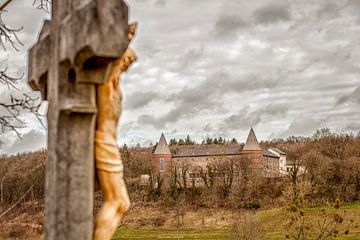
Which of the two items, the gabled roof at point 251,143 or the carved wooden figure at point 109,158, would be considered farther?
the gabled roof at point 251,143

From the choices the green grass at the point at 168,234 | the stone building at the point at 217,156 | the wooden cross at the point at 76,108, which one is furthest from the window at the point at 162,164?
the wooden cross at the point at 76,108

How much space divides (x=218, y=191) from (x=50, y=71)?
66.7 m

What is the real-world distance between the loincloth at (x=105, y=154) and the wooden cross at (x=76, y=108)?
75mm

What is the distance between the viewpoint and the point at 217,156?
8869 cm

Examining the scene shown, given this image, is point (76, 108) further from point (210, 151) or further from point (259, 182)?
point (210, 151)

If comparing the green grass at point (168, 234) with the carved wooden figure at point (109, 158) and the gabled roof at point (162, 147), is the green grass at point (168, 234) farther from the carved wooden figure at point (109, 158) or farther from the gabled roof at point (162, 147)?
the carved wooden figure at point (109, 158)

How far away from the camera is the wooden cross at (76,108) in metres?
2.35

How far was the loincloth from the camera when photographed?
265 cm

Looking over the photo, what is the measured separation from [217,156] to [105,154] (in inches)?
3406

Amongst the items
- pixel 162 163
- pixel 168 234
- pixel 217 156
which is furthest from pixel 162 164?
pixel 168 234

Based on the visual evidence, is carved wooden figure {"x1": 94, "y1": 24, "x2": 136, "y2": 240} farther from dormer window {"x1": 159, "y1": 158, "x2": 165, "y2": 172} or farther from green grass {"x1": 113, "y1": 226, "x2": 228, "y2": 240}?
dormer window {"x1": 159, "y1": 158, "x2": 165, "y2": 172}

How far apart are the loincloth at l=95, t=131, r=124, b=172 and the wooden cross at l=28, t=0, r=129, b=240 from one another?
3.0 inches

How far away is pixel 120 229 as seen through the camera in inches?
2153

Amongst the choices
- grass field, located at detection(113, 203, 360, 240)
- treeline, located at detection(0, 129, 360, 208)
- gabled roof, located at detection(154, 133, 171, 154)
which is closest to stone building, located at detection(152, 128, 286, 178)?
gabled roof, located at detection(154, 133, 171, 154)
